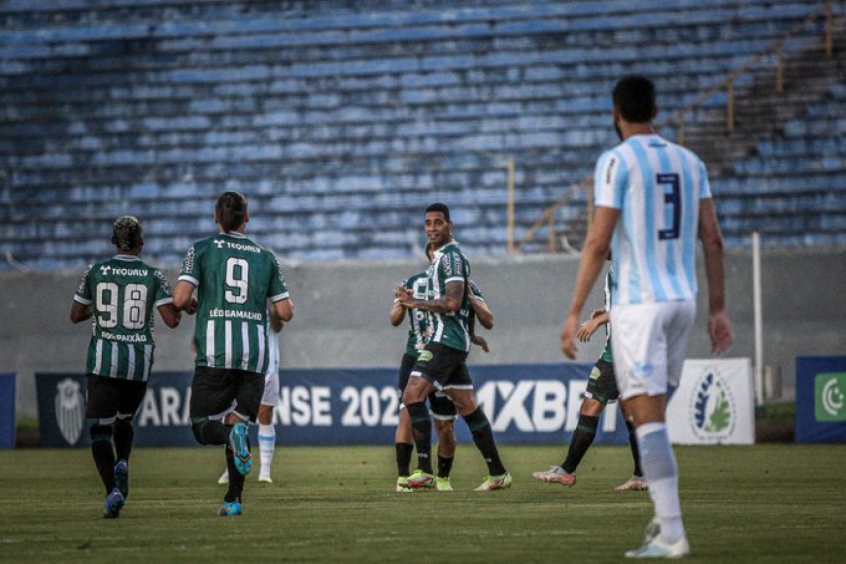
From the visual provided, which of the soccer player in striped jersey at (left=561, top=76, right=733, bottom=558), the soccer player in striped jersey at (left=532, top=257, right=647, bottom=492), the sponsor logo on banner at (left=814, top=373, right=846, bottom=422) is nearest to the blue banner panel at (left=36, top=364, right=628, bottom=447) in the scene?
the sponsor logo on banner at (left=814, top=373, right=846, bottom=422)

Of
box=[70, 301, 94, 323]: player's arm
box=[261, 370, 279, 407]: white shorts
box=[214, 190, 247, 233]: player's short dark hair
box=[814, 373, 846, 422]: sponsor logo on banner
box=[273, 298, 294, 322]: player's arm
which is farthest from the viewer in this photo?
box=[814, 373, 846, 422]: sponsor logo on banner

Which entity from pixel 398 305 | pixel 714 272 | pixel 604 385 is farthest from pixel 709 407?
pixel 714 272

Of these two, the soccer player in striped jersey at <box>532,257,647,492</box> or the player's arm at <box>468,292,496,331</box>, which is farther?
the player's arm at <box>468,292,496,331</box>

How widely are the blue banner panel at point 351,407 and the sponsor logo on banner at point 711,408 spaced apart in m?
1.10

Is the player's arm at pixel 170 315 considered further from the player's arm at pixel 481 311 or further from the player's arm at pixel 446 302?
the player's arm at pixel 481 311

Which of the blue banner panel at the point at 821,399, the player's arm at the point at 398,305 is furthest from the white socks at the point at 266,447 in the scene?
the blue banner panel at the point at 821,399

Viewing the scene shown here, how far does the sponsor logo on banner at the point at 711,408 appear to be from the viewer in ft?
70.5

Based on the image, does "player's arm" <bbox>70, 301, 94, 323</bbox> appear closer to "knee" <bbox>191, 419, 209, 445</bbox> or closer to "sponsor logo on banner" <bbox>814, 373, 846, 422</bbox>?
"knee" <bbox>191, 419, 209, 445</bbox>

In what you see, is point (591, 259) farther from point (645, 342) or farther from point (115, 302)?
point (115, 302)

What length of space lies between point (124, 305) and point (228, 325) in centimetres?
94

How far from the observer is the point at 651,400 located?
677 cm

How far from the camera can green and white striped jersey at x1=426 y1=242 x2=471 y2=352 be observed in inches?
472

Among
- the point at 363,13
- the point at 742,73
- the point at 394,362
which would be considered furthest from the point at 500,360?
the point at 363,13

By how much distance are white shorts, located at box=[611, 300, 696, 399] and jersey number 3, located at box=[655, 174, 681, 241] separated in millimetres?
314
